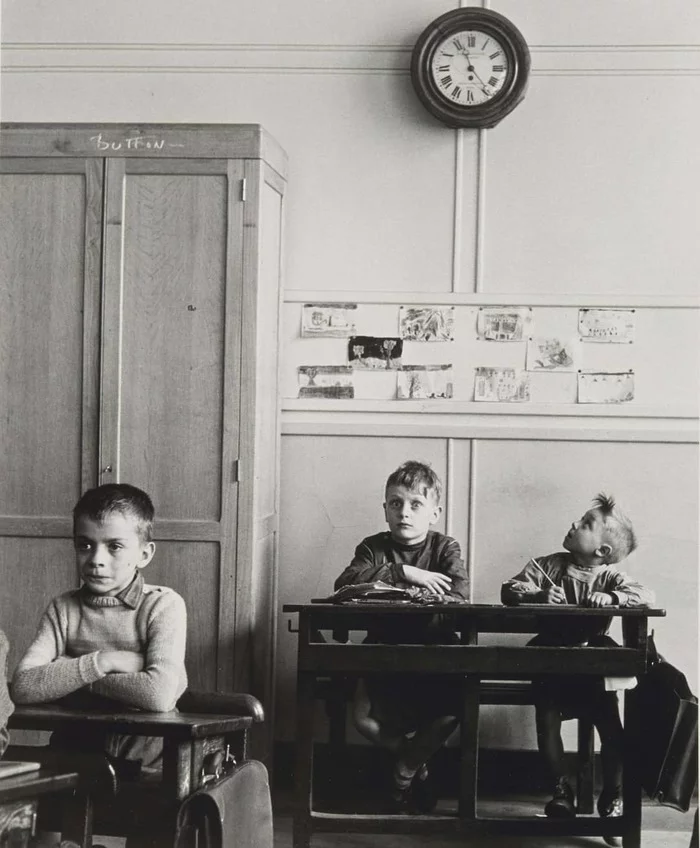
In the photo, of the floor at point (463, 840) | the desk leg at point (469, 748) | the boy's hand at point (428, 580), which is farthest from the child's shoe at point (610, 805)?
the boy's hand at point (428, 580)

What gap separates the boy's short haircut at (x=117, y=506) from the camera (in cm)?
316

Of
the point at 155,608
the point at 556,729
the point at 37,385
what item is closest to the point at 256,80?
the point at 37,385

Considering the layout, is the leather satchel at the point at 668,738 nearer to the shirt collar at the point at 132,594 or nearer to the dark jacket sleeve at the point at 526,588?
the dark jacket sleeve at the point at 526,588

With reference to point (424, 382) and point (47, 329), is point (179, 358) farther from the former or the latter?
point (424, 382)

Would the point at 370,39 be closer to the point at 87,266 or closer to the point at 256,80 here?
the point at 256,80

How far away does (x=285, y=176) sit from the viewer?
4.69 m

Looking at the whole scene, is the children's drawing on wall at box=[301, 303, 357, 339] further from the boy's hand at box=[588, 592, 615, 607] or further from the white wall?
the boy's hand at box=[588, 592, 615, 607]

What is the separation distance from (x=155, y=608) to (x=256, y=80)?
2.57 m

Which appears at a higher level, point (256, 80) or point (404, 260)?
point (256, 80)

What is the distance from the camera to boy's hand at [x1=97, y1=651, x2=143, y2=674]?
9.52 ft

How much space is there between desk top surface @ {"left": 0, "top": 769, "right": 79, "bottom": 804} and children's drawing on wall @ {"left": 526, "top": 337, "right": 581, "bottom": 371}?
116 inches

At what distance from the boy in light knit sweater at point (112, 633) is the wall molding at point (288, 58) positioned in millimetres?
2280

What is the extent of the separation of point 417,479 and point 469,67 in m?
1.73

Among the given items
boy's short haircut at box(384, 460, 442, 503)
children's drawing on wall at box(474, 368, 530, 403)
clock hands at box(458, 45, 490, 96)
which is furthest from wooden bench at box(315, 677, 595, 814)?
clock hands at box(458, 45, 490, 96)
